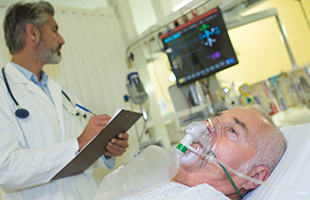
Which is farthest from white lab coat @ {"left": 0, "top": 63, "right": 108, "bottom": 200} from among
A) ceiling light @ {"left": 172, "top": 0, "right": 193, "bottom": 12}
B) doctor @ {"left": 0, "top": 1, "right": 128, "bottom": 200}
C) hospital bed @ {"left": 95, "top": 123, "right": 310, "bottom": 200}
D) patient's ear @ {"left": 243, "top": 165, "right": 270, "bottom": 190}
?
ceiling light @ {"left": 172, "top": 0, "right": 193, "bottom": 12}

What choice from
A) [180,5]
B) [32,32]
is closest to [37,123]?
[32,32]

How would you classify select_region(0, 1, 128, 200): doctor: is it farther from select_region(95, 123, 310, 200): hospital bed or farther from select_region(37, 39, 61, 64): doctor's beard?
select_region(95, 123, 310, 200): hospital bed

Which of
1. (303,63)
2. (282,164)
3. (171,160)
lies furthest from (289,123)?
(171,160)

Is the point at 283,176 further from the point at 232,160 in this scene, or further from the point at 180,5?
the point at 180,5

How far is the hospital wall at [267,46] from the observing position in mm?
1859

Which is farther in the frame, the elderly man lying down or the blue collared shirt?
the blue collared shirt

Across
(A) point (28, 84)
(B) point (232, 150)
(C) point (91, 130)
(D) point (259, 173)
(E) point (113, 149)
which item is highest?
(A) point (28, 84)

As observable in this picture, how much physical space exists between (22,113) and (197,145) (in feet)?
3.24

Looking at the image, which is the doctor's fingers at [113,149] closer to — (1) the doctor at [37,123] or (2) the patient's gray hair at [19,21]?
(1) the doctor at [37,123]

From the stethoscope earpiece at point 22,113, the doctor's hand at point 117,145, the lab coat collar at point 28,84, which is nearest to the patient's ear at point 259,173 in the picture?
the doctor's hand at point 117,145

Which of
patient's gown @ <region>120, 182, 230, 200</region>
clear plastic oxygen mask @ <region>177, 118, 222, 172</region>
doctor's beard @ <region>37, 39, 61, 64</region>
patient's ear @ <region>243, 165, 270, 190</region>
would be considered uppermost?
doctor's beard @ <region>37, 39, 61, 64</region>

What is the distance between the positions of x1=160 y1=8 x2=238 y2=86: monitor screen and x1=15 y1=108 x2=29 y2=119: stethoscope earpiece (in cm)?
130

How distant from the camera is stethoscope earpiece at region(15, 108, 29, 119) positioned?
1297mm

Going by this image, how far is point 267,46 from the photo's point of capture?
212 cm
